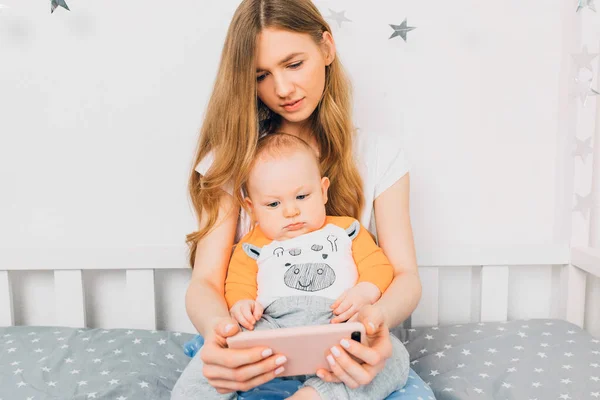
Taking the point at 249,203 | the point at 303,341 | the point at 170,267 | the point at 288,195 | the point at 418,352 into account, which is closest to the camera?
the point at 303,341

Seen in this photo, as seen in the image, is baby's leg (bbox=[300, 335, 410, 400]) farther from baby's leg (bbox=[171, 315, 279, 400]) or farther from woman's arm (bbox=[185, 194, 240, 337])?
woman's arm (bbox=[185, 194, 240, 337])

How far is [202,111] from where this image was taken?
4.58 feet

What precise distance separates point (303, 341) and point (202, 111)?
30.0 inches

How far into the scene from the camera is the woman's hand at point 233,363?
81cm

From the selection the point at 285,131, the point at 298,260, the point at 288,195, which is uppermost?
the point at 285,131

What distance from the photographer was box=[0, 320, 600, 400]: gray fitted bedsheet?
1.06m

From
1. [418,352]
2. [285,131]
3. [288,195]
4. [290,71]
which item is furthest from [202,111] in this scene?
[418,352]

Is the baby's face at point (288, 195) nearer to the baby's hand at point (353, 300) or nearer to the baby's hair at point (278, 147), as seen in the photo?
the baby's hair at point (278, 147)

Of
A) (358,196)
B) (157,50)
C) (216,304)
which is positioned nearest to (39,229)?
(157,50)

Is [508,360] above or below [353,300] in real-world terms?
below

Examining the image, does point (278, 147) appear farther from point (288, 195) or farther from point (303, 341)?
point (303, 341)

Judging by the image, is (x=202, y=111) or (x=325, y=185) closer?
(x=325, y=185)

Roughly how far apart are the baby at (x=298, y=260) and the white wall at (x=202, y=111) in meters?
0.40

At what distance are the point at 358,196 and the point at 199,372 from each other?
466 mm
